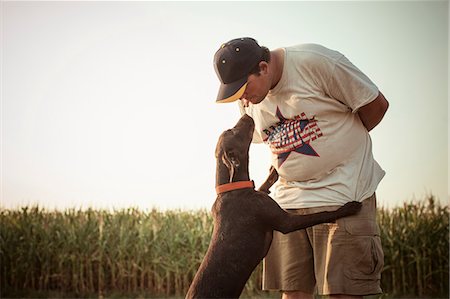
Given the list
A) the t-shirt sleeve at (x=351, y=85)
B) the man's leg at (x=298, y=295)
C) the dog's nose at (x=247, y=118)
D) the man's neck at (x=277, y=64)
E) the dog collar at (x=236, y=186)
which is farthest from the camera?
the dog's nose at (x=247, y=118)

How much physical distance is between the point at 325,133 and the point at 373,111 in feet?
0.92

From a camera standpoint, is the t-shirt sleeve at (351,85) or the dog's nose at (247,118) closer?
the t-shirt sleeve at (351,85)

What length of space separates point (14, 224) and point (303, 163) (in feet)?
22.6

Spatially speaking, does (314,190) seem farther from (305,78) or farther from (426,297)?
(426,297)

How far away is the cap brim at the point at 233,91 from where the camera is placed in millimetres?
3467

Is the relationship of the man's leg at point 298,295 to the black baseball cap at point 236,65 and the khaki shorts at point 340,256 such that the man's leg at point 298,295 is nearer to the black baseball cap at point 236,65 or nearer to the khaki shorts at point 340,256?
the khaki shorts at point 340,256

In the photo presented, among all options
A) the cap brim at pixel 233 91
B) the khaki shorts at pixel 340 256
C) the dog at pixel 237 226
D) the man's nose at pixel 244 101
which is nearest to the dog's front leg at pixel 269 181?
the dog at pixel 237 226

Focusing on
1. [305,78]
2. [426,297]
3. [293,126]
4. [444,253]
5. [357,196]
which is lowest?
[426,297]

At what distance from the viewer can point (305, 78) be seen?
3510mm

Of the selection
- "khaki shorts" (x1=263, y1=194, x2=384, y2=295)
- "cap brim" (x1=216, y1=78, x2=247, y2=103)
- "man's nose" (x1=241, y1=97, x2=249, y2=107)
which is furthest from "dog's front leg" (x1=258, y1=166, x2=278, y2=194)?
"cap brim" (x1=216, y1=78, x2=247, y2=103)

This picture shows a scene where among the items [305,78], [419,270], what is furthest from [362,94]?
[419,270]

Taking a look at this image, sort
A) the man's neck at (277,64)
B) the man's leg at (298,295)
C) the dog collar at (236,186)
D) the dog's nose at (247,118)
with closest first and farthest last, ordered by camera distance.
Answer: the man's neck at (277,64)
the dog collar at (236,186)
the man's leg at (298,295)
the dog's nose at (247,118)

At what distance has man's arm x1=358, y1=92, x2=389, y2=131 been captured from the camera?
137 inches

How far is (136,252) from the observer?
9094mm
